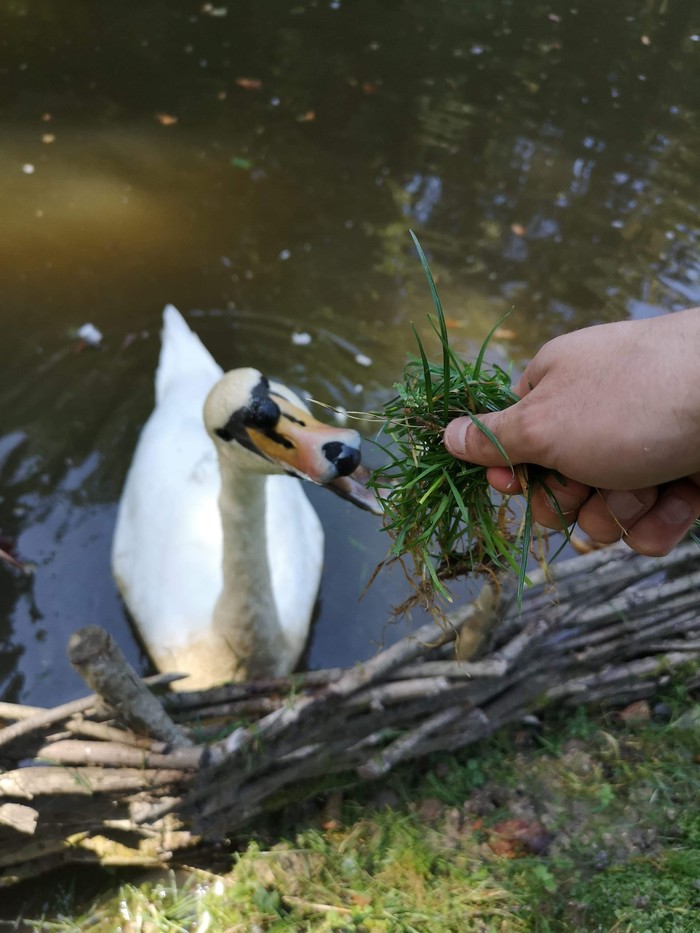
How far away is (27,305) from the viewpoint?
5.16 meters

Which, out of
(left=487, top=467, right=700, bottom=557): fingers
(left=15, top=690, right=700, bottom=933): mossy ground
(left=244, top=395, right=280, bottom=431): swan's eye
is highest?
(left=487, top=467, right=700, bottom=557): fingers

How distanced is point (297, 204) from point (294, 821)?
497cm

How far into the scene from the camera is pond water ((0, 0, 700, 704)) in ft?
14.0

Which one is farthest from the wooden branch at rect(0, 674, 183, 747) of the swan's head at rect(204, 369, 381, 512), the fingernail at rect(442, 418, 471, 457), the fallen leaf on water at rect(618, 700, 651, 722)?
the fallen leaf on water at rect(618, 700, 651, 722)

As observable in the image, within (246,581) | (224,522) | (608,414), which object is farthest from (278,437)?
(608,414)

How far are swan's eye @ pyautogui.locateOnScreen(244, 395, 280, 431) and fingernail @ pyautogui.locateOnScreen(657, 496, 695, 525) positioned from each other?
1.24m

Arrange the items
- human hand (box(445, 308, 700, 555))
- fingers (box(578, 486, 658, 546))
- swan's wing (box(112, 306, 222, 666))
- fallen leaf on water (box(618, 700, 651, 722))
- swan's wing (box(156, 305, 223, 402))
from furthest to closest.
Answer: swan's wing (box(156, 305, 223, 402)) → swan's wing (box(112, 306, 222, 666)) → fallen leaf on water (box(618, 700, 651, 722)) → fingers (box(578, 486, 658, 546)) → human hand (box(445, 308, 700, 555))

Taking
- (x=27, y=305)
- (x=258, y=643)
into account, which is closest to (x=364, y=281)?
(x=27, y=305)

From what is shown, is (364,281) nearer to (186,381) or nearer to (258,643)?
(186,381)

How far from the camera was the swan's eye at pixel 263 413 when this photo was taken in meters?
2.53

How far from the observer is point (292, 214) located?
245 inches

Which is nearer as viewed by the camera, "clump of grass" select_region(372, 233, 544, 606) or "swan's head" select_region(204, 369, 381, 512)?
"clump of grass" select_region(372, 233, 544, 606)

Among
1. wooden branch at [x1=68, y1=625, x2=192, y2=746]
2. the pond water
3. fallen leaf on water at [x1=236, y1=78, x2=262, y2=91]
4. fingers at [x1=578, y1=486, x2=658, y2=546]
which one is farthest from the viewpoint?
fallen leaf on water at [x1=236, y1=78, x2=262, y2=91]

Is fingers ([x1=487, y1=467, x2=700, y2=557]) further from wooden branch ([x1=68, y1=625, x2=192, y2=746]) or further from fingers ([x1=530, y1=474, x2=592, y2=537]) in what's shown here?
wooden branch ([x1=68, y1=625, x2=192, y2=746])
